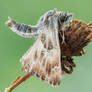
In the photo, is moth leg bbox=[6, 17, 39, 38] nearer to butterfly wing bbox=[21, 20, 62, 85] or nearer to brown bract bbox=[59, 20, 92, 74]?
butterfly wing bbox=[21, 20, 62, 85]

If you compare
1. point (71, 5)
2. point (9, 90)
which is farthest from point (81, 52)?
point (71, 5)

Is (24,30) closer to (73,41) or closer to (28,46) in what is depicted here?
(73,41)

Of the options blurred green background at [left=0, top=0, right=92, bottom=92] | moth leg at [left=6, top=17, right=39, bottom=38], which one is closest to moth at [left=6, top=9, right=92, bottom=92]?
moth leg at [left=6, top=17, right=39, bottom=38]

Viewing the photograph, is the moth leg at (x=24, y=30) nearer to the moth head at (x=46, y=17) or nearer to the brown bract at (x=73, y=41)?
the moth head at (x=46, y=17)

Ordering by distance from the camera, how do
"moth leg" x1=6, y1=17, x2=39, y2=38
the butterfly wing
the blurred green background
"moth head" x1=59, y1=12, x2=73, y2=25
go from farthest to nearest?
the blurred green background
"moth leg" x1=6, y1=17, x2=39, y2=38
"moth head" x1=59, y1=12, x2=73, y2=25
the butterfly wing

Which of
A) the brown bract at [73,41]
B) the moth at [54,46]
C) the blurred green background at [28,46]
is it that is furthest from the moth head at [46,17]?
the blurred green background at [28,46]
